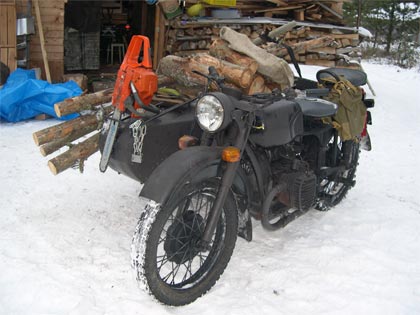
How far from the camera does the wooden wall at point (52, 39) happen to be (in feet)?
24.9

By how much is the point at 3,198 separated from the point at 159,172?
6.87ft

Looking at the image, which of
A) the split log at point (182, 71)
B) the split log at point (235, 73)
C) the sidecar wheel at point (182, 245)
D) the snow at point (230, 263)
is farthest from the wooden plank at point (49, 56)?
the sidecar wheel at point (182, 245)

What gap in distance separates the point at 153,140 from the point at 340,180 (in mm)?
1929

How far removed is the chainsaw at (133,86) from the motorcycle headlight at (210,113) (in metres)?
0.58

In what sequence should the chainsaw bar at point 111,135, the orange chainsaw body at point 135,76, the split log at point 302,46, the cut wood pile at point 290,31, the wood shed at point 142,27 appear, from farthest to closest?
the cut wood pile at point 290,31 → the wood shed at point 142,27 → the split log at point 302,46 → the chainsaw bar at point 111,135 → the orange chainsaw body at point 135,76

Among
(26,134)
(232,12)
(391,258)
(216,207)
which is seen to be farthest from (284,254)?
(232,12)

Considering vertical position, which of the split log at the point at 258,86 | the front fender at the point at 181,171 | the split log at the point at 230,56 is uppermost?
the split log at the point at 230,56

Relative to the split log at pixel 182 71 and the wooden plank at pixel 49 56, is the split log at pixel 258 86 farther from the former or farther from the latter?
the wooden plank at pixel 49 56

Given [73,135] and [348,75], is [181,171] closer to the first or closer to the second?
[73,135]

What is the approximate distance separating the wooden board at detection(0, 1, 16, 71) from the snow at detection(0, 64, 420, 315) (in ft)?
9.28

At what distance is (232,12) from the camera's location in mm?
10570

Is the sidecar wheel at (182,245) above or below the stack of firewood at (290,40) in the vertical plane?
below

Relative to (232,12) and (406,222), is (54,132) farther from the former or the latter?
(232,12)

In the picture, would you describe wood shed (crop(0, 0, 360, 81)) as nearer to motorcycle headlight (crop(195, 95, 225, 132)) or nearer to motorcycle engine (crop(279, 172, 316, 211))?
motorcycle engine (crop(279, 172, 316, 211))
